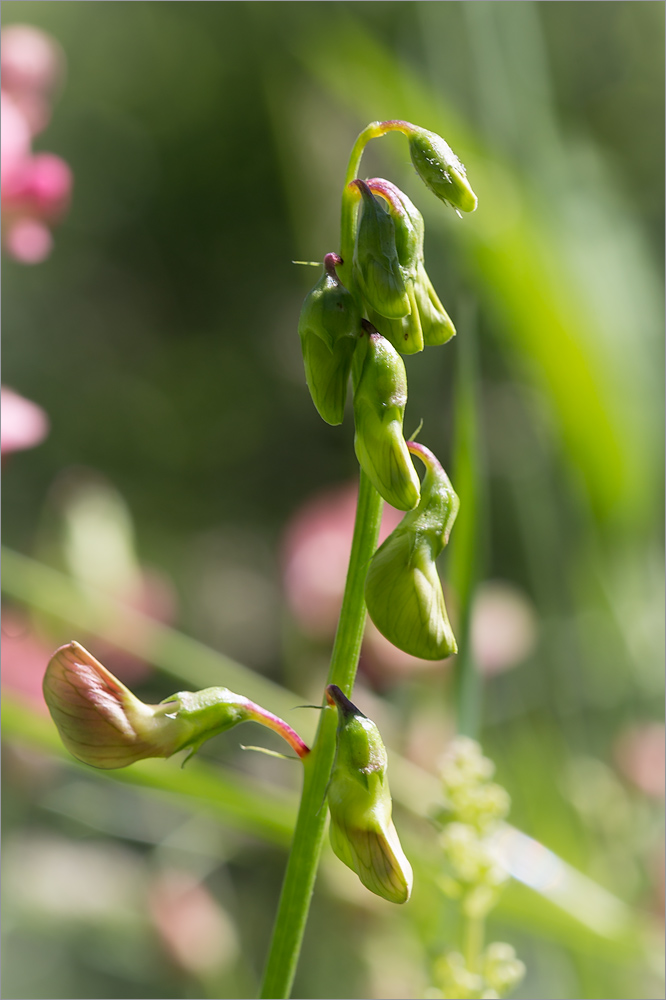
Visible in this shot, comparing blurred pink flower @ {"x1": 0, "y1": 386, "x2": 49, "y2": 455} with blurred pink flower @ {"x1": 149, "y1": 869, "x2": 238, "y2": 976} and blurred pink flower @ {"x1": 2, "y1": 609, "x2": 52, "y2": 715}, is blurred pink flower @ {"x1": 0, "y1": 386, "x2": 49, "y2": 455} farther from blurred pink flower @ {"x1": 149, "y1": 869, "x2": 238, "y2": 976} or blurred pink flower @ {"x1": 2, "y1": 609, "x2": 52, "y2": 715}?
blurred pink flower @ {"x1": 149, "y1": 869, "x2": 238, "y2": 976}

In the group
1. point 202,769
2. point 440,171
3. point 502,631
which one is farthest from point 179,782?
point 502,631

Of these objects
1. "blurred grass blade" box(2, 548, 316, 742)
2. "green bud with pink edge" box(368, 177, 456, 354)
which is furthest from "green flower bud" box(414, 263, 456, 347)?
"blurred grass blade" box(2, 548, 316, 742)

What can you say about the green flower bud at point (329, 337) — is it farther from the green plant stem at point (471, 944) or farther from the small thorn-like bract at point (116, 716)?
the green plant stem at point (471, 944)

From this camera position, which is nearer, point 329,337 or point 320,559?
point 329,337

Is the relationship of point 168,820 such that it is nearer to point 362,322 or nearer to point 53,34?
point 362,322

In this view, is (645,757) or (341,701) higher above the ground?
(341,701)

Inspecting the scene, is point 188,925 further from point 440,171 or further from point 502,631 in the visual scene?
point 440,171

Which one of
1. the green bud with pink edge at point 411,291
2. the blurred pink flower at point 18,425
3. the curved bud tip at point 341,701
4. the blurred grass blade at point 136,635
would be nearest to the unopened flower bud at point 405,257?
the green bud with pink edge at point 411,291

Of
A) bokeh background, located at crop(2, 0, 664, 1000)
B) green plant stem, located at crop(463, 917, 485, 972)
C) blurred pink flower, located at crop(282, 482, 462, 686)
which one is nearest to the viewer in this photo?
green plant stem, located at crop(463, 917, 485, 972)
